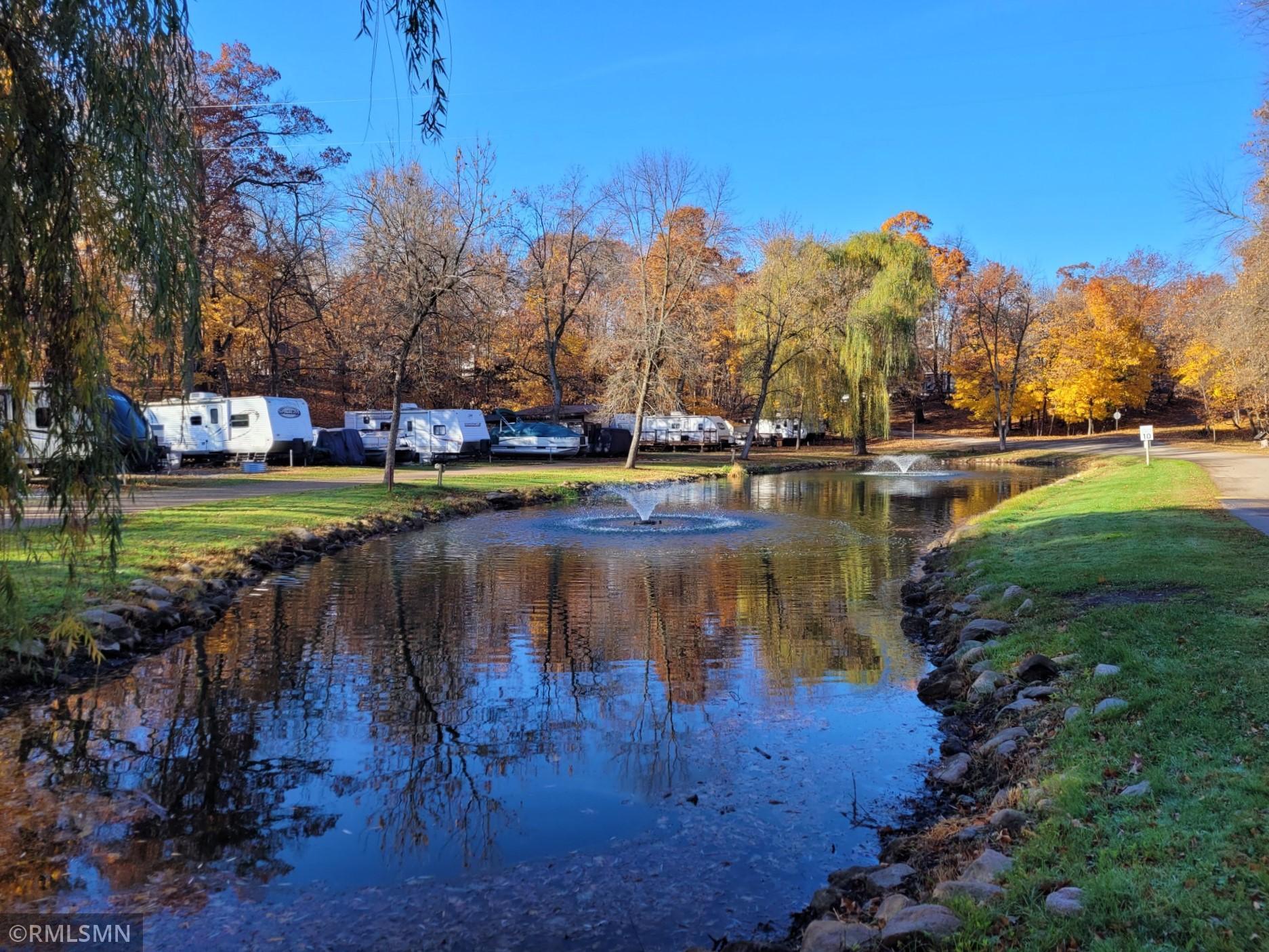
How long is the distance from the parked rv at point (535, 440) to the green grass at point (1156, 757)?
101ft

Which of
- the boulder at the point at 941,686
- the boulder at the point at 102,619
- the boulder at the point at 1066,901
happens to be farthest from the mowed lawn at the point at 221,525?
the boulder at the point at 941,686

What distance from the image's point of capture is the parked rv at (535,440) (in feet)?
133

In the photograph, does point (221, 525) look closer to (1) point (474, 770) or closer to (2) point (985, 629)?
(1) point (474, 770)

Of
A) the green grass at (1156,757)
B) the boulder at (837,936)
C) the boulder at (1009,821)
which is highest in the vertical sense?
the green grass at (1156,757)

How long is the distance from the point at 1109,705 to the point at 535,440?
36032 mm

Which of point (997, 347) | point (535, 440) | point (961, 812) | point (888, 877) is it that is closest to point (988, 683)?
point (961, 812)

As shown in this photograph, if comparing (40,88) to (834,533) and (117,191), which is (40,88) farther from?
(834,533)

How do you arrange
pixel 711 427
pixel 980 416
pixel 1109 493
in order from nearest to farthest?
pixel 1109 493, pixel 711 427, pixel 980 416

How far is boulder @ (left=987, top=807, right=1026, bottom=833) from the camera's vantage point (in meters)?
4.55

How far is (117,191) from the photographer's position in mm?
3854

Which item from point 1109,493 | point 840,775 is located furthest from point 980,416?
point 840,775

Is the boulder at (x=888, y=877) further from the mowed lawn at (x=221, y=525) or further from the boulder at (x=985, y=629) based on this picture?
the boulder at (x=985, y=629)

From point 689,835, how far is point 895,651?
187 inches

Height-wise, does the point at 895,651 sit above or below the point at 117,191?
below
